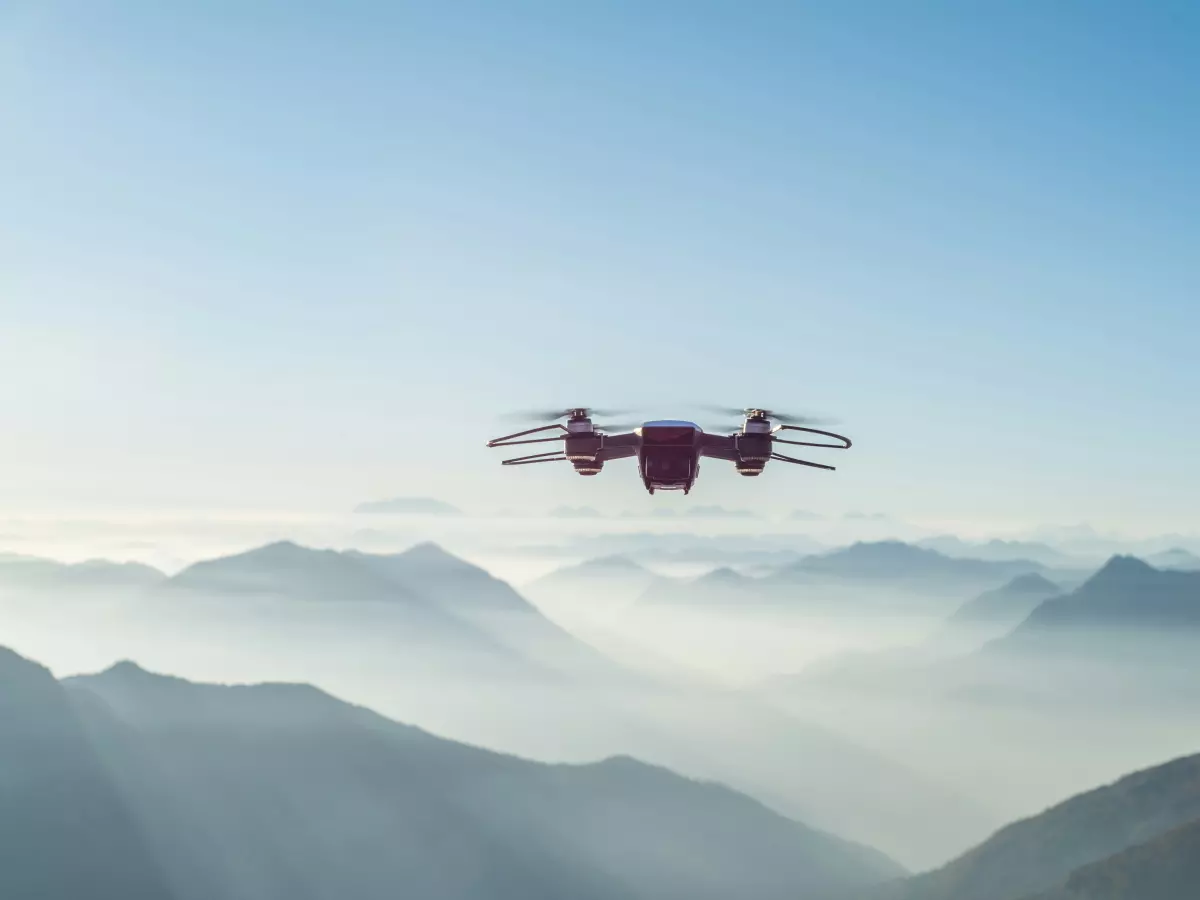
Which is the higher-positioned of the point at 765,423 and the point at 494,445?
the point at 765,423

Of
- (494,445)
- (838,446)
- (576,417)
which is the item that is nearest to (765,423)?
(838,446)

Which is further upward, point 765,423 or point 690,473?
point 765,423

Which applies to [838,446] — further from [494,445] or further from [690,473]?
[494,445]

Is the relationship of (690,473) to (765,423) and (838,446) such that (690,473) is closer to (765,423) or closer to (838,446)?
(765,423)

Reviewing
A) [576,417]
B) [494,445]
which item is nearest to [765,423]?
A: [576,417]

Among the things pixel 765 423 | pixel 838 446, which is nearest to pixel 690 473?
pixel 765 423

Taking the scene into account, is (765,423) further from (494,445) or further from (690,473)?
(494,445)

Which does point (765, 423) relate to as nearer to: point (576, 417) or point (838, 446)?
point (838, 446)
